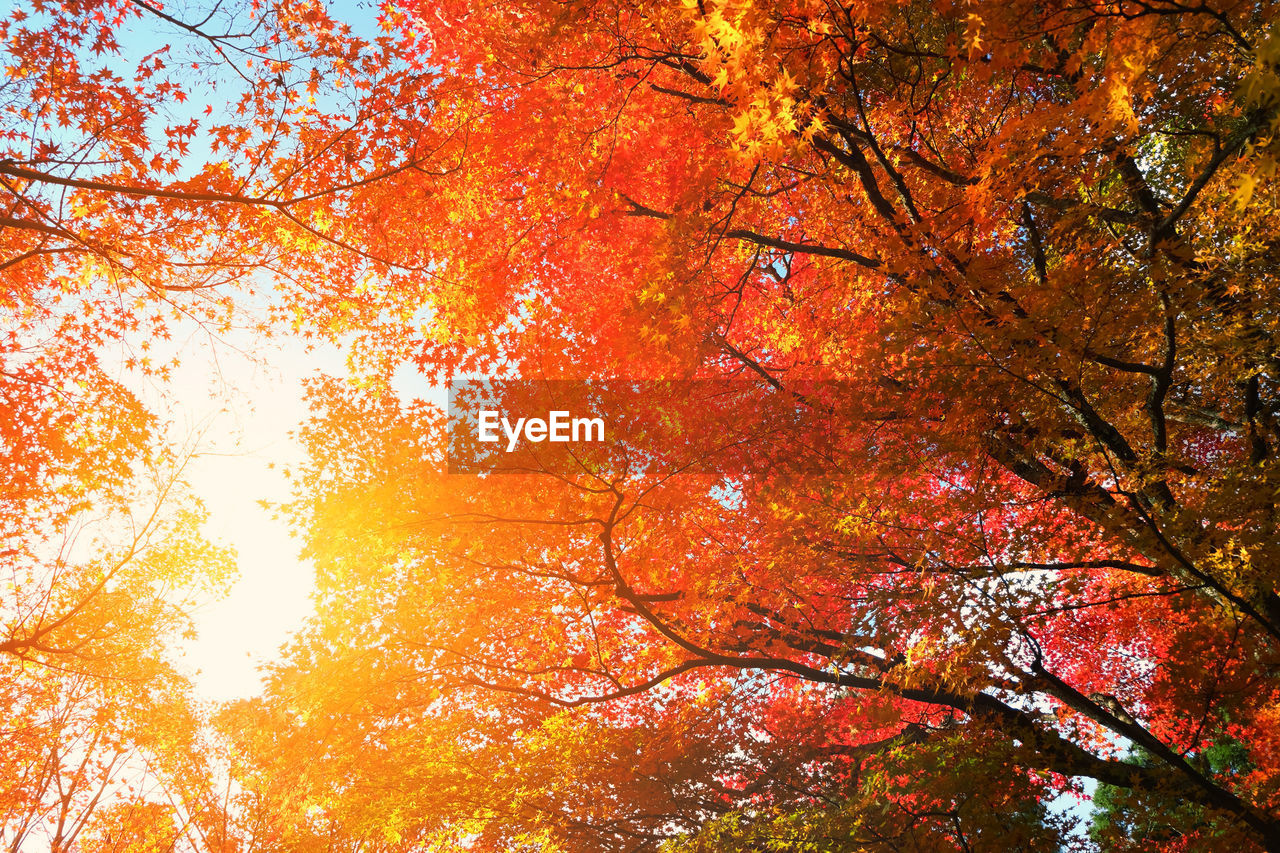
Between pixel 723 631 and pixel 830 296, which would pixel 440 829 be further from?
pixel 830 296

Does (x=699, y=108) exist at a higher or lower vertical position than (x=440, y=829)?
higher

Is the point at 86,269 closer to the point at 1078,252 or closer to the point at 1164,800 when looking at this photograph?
the point at 1078,252

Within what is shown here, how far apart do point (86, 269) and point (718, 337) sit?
23.6 ft

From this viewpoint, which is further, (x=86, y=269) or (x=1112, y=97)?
(x=86, y=269)

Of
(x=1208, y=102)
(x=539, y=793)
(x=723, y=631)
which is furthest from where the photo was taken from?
(x=539, y=793)


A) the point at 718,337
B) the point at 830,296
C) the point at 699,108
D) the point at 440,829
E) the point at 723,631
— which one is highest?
the point at 699,108

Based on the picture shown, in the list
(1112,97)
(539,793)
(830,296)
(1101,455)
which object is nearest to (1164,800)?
(1101,455)

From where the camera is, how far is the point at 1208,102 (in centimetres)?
621

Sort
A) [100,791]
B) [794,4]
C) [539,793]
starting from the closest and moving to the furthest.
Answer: [794,4]
[539,793]
[100,791]

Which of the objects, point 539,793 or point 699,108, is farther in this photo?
point 539,793

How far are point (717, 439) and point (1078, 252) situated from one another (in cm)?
452

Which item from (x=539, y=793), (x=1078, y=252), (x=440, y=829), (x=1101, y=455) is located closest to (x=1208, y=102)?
(x=1078, y=252)

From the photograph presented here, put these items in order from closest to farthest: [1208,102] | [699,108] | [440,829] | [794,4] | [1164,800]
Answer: [794,4] → [1164,800] → [1208,102] → [699,108] → [440,829]

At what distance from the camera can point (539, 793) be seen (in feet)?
31.6
